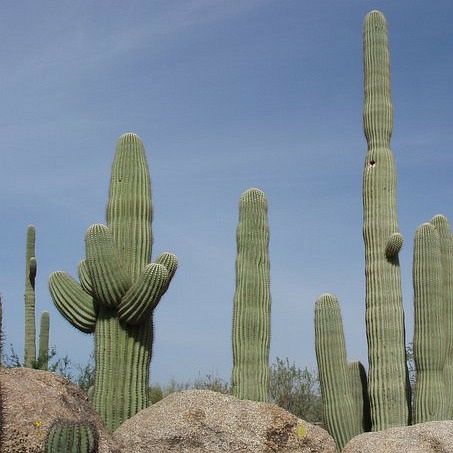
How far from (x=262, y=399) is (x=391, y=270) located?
3.05 m

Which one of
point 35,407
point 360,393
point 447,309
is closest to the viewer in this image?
point 35,407

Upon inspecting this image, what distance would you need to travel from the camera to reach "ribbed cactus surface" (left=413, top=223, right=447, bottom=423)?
1273 centimetres

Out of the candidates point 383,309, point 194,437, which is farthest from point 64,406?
point 383,309

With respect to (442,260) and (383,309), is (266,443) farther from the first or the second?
(442,260)

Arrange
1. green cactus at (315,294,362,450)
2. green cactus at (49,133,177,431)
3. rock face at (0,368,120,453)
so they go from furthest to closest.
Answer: green cactus at (315,294,362,450), green cactus at (49,133,177,431), rock face at (0,368,120,453)

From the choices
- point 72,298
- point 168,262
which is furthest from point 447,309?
point 72,298

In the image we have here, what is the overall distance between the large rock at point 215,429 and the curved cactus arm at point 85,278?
2.14 meters

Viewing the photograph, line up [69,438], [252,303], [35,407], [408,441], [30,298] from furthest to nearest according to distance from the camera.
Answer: [30,298]
[252,303]
[408,441]
[35,407]
[69,438]

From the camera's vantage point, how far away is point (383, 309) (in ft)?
42.1

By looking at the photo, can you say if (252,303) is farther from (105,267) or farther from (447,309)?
(447,309)

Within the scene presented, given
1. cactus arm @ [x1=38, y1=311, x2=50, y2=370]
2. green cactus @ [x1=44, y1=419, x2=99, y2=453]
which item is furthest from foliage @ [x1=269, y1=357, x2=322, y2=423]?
green cactus @ [x1=44, y1=419, x2=99, y2=453]

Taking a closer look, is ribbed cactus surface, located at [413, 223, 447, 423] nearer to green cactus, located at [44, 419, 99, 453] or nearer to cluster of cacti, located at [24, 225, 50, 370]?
green cactus, located at [44, 419, 99, 453]

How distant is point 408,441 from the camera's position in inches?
383

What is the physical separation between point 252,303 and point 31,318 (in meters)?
9.58
